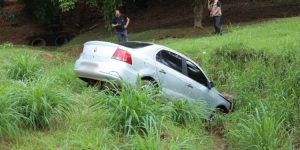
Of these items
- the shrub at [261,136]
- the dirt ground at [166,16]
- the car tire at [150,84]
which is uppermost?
the dirt ground at [166,16]

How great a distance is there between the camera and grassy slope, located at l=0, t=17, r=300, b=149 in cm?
560

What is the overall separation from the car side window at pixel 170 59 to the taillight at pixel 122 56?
0.73m

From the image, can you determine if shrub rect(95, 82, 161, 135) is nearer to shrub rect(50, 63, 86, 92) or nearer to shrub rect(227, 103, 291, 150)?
shrub rect(227, 103, 291, 150)

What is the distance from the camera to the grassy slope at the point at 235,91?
221 inches

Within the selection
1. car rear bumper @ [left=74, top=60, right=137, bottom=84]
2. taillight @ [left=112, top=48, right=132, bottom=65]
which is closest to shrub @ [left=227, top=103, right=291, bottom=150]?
car rear bumper @ [left=74, top=60, right=137, bottom=84]

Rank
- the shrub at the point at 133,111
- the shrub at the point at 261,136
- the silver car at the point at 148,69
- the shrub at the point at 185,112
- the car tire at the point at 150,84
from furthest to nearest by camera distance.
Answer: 1. the silver car at the point at 148,69
2. the car tire at the point at 150,84
3. the shrub at the point at 185,112
4. the shrub at the point at 261,136
5. the shrub at the point at 133,111

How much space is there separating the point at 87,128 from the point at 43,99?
640 millimetres

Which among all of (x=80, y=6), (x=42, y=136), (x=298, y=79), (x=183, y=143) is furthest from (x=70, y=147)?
(x=80, y=6)

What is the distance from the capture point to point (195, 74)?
9.76 m

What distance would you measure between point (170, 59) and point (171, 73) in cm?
38

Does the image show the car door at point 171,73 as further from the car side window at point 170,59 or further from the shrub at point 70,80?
the shrub at point 70,80

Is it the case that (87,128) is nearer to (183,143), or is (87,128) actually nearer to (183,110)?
(183,143)

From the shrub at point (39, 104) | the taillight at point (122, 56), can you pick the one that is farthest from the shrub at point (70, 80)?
the shrub at point (39, 104)

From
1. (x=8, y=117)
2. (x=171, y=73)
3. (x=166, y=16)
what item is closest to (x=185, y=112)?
(x=171, y=73)
